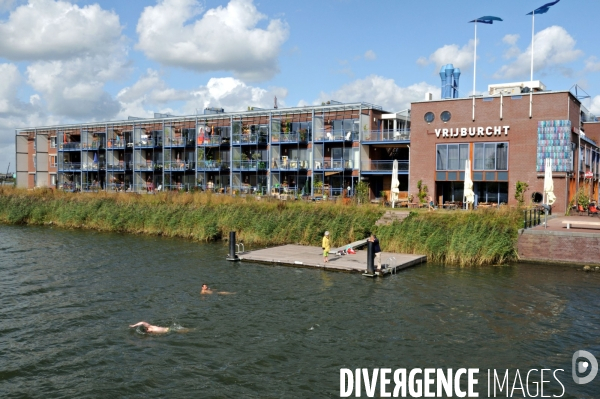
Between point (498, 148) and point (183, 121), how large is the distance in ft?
105

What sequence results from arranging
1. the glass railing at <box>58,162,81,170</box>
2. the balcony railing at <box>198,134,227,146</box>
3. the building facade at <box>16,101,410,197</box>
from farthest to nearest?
1. the glass railing at <box>58,162,81,170</box>
2. the balcony railing at <box>198,134,227,146</box>
3. the building facade at <box>16,101,410,197</box>

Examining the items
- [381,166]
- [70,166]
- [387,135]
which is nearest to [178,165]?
[70,166]

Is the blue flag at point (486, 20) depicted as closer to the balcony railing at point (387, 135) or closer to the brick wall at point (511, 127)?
the brick wall at point (511, 127)

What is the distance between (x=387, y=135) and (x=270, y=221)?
18557 mm

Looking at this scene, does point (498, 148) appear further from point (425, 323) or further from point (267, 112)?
point (425, 323)

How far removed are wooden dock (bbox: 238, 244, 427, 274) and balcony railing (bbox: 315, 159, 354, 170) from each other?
2005cm

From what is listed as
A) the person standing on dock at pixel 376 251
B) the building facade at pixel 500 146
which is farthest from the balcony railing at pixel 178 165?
the person standing on dock at pixel 376 251

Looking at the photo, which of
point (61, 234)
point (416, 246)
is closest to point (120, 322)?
point (416, 246)

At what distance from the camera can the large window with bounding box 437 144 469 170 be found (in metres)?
38.6

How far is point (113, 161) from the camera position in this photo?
6009cm

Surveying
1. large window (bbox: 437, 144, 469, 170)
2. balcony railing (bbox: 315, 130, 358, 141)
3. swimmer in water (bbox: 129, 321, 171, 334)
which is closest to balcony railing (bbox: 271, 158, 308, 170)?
balcony railing (bbox: 315, 130, 358, 141)

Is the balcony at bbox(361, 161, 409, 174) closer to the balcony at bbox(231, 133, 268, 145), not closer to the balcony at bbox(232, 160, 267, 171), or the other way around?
the balcony at bbox(232, 160, 267, 171)

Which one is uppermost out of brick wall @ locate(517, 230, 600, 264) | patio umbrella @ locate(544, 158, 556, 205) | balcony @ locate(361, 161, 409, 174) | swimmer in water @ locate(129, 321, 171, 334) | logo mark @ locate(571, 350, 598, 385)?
balcony @ locate(361, 161, 409, 174)

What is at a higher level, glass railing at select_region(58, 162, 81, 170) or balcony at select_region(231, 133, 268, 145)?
balcony at select_region(231, 133, 268, 145)
